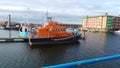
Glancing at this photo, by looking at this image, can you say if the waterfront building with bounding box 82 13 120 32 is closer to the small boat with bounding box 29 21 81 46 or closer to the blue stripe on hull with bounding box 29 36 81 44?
the blue stripe on hull with bounding box 29 36 81 44

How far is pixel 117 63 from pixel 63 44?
Answer: 891 inches

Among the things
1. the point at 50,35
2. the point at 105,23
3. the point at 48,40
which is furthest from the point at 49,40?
the point at 105,23

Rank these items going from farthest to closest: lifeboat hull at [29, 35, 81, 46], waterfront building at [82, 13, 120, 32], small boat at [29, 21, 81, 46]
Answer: waterfront building at [82, 13, 120, 32], small boat at [29, 21, 81, 46], lifeboat hull at [29, 35, 81, 46]

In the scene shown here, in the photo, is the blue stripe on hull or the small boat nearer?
the blue stripe on hull

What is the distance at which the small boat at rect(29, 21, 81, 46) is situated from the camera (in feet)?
141

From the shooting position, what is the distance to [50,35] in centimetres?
4488

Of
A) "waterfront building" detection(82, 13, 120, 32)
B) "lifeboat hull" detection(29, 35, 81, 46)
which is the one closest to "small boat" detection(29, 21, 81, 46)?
"lifeboat hull" detection(29, 35, 81, 46)

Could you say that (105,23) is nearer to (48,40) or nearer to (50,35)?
(50,35)

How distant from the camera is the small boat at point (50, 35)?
43.0m

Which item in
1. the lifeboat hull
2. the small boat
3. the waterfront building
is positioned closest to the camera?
the lifeboat hull

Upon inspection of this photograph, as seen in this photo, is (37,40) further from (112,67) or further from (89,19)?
(89,19)

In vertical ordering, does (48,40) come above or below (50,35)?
below

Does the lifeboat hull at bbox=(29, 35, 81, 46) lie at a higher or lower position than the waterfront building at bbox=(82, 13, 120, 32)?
lower

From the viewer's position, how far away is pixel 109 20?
155000 mm
